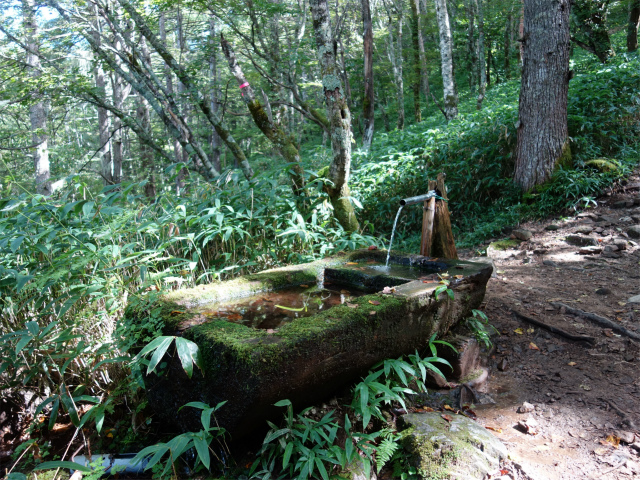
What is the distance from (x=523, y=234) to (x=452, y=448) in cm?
424

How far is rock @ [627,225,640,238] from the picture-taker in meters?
5.00

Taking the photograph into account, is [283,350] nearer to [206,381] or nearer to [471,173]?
[206,381]

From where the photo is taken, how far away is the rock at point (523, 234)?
5613 mm

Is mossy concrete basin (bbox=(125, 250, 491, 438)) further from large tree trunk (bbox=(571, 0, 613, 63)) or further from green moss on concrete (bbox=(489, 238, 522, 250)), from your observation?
large tree trunk (bbox=(571, 0, 613, 63))

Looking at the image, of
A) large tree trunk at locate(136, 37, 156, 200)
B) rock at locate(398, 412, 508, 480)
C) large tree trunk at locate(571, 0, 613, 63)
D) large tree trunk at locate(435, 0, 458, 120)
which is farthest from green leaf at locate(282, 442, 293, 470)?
large tree trunk at locate(571, 0, 613, 63)

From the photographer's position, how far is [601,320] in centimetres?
342

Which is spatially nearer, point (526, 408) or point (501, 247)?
point (526, 408)

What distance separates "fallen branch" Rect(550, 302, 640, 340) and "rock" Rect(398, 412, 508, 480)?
1.75 metres

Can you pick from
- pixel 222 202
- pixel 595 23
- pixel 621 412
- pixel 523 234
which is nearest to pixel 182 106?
pixel 222 202

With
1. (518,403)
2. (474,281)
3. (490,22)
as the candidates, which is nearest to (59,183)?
(474,281)

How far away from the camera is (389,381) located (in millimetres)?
2422

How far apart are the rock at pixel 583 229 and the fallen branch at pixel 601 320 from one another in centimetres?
211

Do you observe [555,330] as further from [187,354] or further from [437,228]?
[187,354]

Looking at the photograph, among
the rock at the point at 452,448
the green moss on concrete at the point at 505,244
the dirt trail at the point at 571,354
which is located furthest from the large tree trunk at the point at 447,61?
the rock at the point at 452,448
